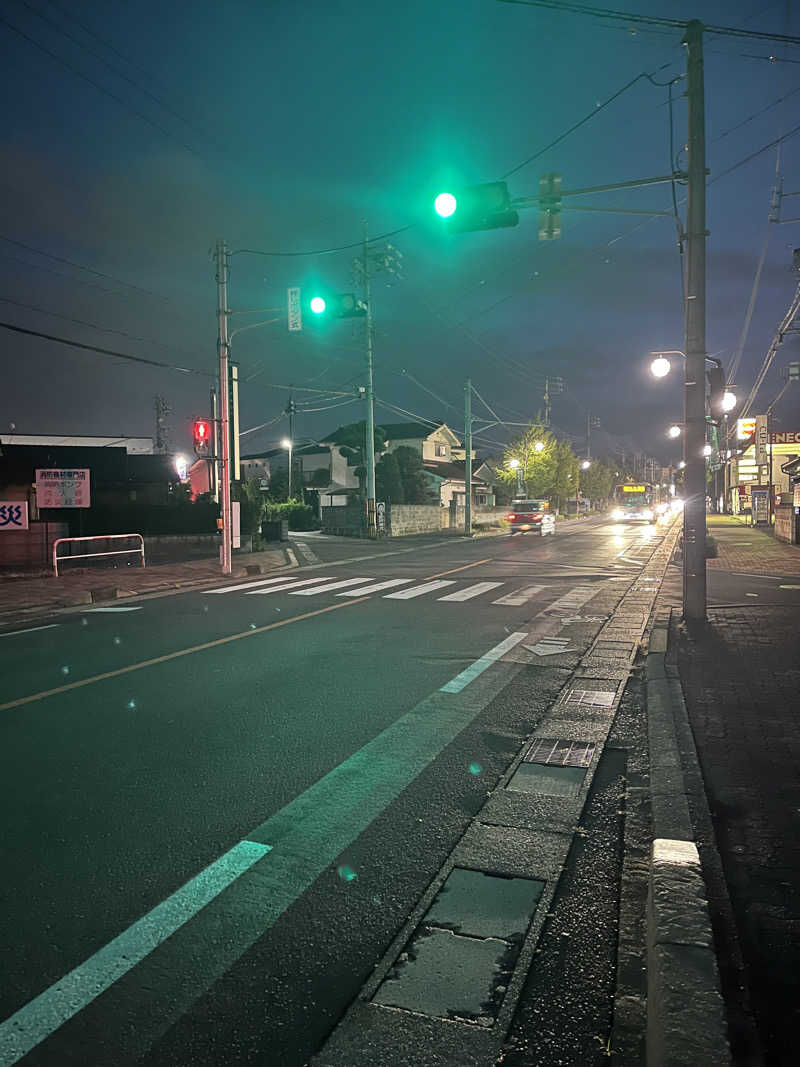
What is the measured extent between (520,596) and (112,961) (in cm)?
1251

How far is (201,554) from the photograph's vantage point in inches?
1027

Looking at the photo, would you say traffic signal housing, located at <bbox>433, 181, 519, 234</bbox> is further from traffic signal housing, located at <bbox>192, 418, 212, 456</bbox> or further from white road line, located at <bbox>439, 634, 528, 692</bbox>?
traffic signal housing, located at <bbox>192, 418, 212, 456</bbox>

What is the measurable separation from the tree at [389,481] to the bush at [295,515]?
308 inches

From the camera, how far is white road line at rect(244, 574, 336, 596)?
52.8 ft

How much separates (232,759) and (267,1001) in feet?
8.99

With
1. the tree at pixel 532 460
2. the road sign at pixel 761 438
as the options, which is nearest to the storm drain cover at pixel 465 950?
the road sign at pixel 761 438

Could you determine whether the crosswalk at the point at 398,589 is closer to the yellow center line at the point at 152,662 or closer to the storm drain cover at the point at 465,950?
the yellow center line at the point at 152,662

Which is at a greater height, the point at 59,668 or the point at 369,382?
the point at 369,382

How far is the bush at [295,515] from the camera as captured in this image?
5006 centimetres

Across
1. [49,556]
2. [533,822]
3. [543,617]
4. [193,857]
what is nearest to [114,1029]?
[193,857]

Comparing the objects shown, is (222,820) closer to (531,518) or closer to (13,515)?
(13,515)

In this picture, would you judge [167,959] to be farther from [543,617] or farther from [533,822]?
[543,617]

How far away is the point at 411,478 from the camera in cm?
5872

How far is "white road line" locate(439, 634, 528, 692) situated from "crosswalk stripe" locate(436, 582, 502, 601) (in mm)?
4191
